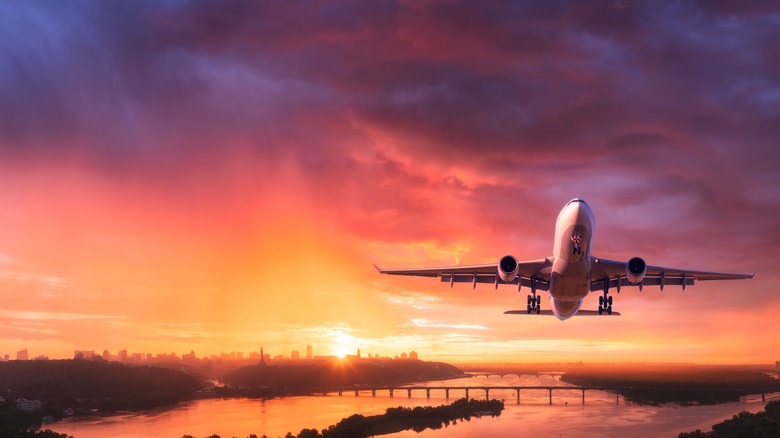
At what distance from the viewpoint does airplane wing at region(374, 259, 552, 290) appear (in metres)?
39.1

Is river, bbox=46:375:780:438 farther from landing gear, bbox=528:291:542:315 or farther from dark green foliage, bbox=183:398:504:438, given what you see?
landing gear, bbox=528:291:542:315

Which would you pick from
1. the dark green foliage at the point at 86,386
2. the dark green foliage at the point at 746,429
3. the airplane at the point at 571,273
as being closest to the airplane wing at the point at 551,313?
the airplane at the point at 571,273

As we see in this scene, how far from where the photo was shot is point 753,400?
19862 centimetres

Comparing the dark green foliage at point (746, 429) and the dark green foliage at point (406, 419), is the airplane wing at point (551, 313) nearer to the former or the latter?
the dark green foliage at point (746, 429)

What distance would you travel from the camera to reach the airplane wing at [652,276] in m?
38.6

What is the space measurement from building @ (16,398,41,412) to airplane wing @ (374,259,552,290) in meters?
134

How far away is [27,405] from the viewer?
481ft

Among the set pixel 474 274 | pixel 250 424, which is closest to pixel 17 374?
pixel 250 424

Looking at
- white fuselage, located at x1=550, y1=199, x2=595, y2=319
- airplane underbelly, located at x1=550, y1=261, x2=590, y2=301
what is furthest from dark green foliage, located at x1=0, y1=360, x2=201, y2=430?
white fuselage, located at x1=550, y1=199, x2=595, y2=319

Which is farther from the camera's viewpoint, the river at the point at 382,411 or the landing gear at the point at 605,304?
the river at the point at 382,411

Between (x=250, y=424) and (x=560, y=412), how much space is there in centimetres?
8115

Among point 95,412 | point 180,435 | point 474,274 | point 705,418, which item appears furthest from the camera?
point 95,412

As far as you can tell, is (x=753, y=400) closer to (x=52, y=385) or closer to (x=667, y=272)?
(x=667, y=272)

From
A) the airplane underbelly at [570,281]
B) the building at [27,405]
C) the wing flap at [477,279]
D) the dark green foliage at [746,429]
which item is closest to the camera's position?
the airplane underbelly at [570,281]
